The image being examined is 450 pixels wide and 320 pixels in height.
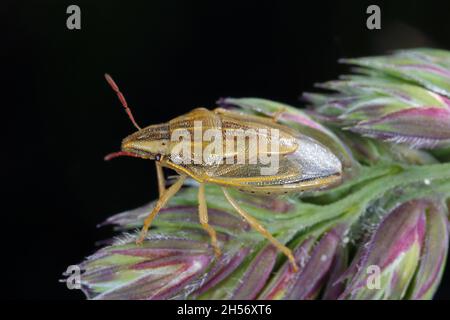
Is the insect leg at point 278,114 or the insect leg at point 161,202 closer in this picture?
the insect leg at point 161,202

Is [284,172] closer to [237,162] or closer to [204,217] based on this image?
[237,162]

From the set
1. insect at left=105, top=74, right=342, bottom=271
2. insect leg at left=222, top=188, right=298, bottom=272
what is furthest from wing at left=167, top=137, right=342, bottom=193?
insect leg at left=222, top=188, right=298, bottom=272

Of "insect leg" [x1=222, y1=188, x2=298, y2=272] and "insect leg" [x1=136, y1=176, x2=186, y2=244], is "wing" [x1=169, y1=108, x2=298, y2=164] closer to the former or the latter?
"insect leg" [x1=136, y1=176, x2=186, y2=244]

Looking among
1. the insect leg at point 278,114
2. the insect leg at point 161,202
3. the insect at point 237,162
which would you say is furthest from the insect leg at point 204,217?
the insect leg at point 278,114

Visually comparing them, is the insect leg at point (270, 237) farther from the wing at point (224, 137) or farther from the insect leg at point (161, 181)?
the insect leg at point (161, 181)

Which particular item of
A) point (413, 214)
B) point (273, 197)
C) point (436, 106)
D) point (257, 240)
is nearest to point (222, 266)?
point (257, 240)

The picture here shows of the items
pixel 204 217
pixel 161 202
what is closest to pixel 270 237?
pixel 204 217

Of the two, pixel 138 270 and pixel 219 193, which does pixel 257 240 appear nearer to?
pixel 219 193

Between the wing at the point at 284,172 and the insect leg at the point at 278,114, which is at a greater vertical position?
the insect leg at the point at 278,114
